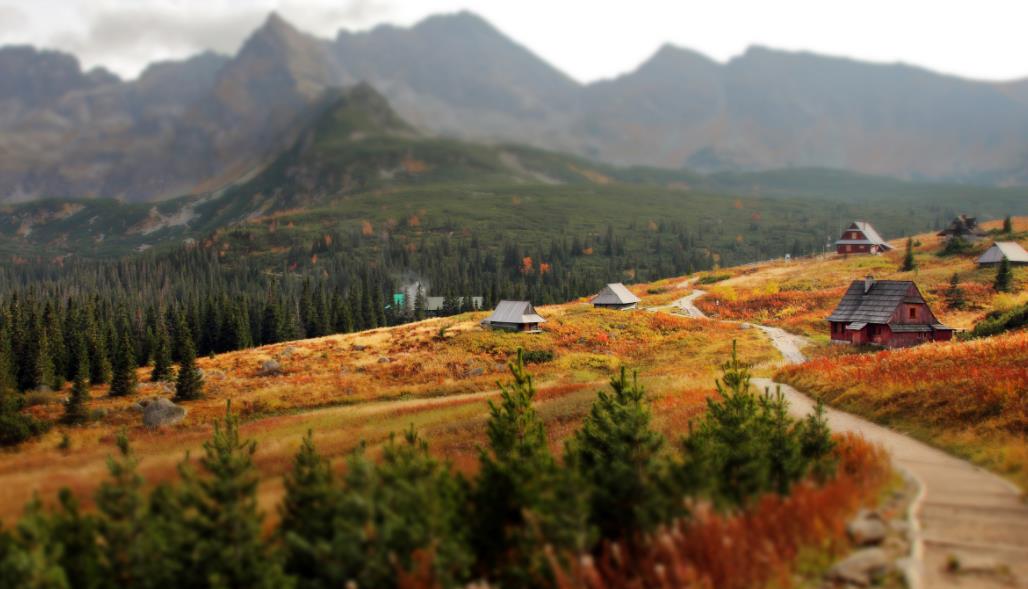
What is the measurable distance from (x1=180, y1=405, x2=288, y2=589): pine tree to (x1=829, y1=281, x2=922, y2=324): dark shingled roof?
64140mm

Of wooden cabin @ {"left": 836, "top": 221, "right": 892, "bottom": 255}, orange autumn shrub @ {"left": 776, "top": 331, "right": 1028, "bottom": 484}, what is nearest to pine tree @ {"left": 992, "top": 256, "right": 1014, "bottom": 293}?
orange autumn shrub @ {"left": 776, "top": 331, "right": 1028, "bottom": 484}

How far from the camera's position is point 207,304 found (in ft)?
380

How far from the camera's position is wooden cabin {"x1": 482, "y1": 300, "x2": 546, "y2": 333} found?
8694 centimetres

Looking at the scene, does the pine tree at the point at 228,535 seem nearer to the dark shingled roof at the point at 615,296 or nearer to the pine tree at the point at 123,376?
the pine tree at the point at 123,376

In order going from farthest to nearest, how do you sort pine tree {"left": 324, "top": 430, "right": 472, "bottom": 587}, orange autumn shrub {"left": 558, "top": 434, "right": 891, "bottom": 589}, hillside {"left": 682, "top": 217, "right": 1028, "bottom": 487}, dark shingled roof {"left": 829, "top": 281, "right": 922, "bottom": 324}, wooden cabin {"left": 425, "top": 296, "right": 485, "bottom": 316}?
1. wooden cabin {"left": 425, "top": 296, "right": 485, "bottom": 316}
2. dark shingled roof {"left": 829, "top": 281, "right": 922, "bottom": 324}
3. hillside {"left": 682, "top": 217, "right": 1028, "bottom": 487}
4. pine tree {"left": 324, "top": 430, "right": 472, "bottom": 587}
5. orange autumn shrub {"left": 558, "top": 434, "right": 891, "bottom": 589}

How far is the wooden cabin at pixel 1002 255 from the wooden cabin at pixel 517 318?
227ft

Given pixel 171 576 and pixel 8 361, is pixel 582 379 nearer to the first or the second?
pixel 171 576

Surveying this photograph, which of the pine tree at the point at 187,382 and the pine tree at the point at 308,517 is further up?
the pine tree at the point at 308,517

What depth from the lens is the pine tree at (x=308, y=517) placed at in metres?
13.1

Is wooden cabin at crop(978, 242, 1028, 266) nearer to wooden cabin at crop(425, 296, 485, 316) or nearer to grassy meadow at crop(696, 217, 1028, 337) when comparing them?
grassy meadow at crop(696, 217, 1028, 337)

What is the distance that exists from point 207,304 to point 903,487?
11708 centimetres

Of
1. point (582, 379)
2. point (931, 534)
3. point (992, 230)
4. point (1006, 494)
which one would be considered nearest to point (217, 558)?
point (931, 534)

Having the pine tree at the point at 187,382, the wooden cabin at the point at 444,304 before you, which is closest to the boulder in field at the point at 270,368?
the pine tree at the point at 187,382

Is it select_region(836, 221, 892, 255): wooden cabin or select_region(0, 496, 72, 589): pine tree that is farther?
select_region(836, 221, 892, 255): wooden cabin
